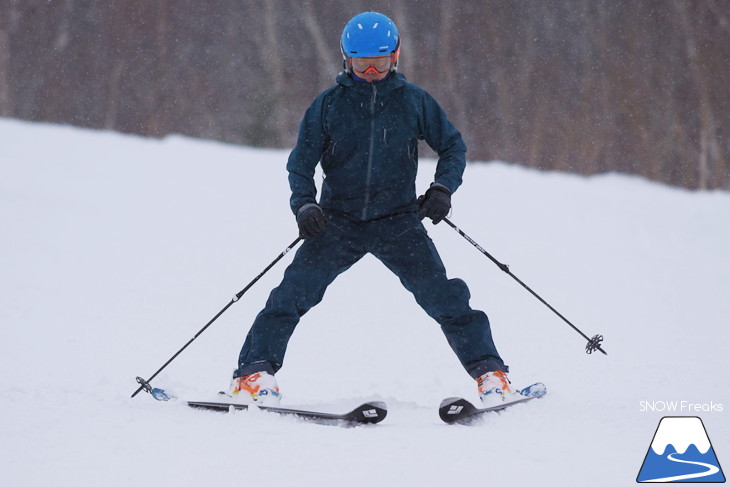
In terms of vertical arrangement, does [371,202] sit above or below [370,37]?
below

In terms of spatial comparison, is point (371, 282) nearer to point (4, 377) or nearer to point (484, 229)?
point (484, 229)

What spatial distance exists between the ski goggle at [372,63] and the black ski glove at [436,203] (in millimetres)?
624

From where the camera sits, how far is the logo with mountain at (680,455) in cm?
311

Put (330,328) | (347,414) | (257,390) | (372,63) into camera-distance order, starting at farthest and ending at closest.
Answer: (330,328) → (372,63) → (257,390) → (347,414)

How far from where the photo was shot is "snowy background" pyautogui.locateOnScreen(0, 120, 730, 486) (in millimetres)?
3236

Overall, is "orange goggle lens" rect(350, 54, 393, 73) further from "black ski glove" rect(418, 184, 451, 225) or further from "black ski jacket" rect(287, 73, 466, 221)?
"black ski glove" rect(418, 184, 451, 225)

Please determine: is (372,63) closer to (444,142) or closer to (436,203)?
(444,142)

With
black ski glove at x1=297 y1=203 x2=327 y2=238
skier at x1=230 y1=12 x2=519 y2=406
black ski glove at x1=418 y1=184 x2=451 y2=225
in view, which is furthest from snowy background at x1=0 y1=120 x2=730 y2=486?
black ski glove at x1=418 y1=184 x2=451 y2=225

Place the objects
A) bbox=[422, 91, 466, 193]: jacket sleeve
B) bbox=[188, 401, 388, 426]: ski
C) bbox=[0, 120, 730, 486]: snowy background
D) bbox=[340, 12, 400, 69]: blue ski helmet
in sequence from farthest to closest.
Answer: bbox=[422, 91, 466, 193]: jacket sleeve → bbox=[340, 12, 400, 69]: blue ski helmet → bbox=[188, 401, 388, 426]: ski → bbox=[0, 120, 730, 486]: snowy background

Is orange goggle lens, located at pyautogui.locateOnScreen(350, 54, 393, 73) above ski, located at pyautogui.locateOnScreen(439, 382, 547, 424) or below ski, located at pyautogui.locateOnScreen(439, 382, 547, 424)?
above

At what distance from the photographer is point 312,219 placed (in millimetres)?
4078

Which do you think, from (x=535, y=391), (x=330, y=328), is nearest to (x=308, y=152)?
(x=535, y=391)

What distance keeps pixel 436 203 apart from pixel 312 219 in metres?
0.60

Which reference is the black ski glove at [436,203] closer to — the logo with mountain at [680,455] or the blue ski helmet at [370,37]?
the blue ski helmet at [370,37]
